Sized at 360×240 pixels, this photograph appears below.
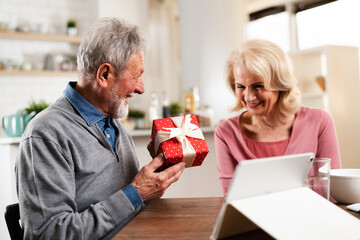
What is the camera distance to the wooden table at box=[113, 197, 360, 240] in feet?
3.16

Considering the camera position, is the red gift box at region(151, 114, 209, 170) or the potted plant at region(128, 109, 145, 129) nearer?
the red gift box at region(151, 114, 209, 170)

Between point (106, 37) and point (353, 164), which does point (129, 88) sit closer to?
point (106, 37)

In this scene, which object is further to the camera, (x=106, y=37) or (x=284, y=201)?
(x=106, y=37)

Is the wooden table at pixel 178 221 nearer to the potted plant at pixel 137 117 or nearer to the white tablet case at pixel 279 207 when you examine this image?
the white tablet case at pixel 279 207

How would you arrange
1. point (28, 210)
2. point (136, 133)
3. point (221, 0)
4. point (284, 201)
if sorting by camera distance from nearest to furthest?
1. point (284, 201)
2. point (28, 210)
3. point (136, 133)
4. point (221, 0)

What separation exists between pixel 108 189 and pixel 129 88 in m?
0.37

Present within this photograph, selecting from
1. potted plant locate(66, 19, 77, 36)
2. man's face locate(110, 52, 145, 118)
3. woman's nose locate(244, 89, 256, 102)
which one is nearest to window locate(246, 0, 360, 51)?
potted plant locate(66, 19, 77, 36)

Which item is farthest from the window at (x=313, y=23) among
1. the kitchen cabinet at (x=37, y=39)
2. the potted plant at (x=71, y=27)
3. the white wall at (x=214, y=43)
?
the kitchen cabinet at (x=37, y=39)

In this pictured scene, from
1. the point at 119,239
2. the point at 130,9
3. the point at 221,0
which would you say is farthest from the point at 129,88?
the point at 130,9

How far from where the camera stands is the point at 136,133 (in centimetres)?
284

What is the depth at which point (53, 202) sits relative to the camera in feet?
3.86

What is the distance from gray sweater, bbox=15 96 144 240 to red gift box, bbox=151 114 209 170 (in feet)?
0.63

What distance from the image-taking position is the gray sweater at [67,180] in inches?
45.7

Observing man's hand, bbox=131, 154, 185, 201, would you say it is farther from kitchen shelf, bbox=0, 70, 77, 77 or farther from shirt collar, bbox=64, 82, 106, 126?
kitchen shelf, bbox=0, 70, 77, 77
